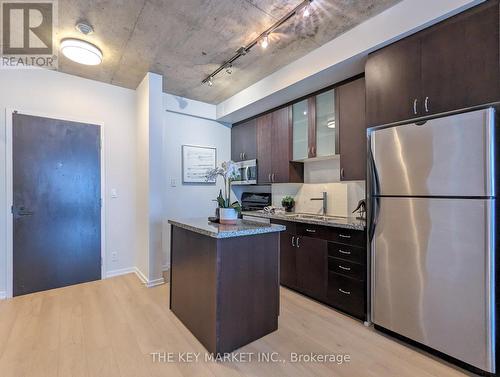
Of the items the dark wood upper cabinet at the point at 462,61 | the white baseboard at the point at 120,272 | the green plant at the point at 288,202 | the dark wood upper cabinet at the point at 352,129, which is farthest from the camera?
the green plant at the point at 288,202

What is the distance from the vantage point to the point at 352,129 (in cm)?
266

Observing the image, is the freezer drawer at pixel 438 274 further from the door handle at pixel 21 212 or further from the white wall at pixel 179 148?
the door handle at pixel 21 212

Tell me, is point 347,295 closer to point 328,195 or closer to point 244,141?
point 328,195

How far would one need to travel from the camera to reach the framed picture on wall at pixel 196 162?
4.12 meters

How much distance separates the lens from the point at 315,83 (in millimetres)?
2908

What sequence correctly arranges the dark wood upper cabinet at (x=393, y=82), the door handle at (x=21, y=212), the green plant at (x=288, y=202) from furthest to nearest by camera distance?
the green plant at (x=288, y=202)
the door handle at (x=21, y=212)
the dark wood upper cabinet at (x=393, y=82)

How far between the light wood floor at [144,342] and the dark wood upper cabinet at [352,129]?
1.49m

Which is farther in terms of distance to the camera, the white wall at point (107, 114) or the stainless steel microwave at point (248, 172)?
the stainless steel microwave at point (248, 172)

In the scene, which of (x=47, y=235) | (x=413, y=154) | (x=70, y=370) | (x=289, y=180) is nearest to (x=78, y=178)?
Result: (x=47, y=235)

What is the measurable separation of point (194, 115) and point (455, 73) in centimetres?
345

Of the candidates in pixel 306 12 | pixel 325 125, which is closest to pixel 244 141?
pixel 325 125

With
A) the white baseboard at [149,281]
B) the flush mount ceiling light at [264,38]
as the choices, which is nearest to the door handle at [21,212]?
the white baseboard at [149,281]

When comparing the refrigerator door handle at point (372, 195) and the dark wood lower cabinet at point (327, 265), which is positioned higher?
the refrigerator door handle at point (372, 195)

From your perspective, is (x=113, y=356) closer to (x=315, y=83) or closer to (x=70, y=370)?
(x=70, y=370)
